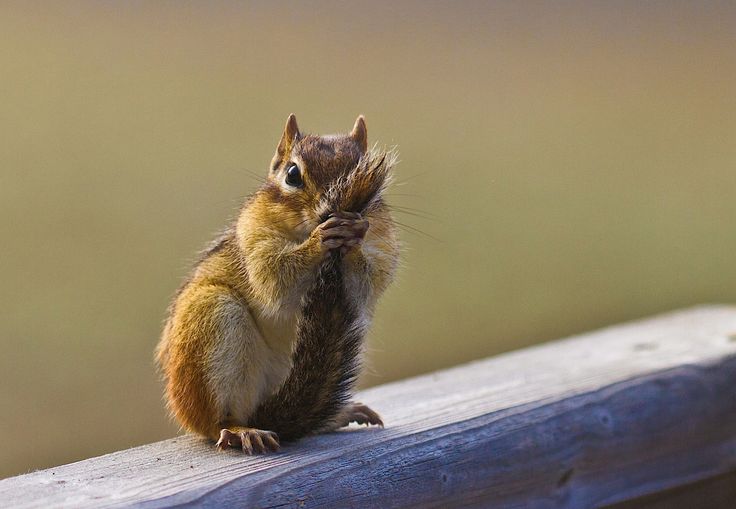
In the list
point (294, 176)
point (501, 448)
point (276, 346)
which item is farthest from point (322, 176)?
point (501, 448)

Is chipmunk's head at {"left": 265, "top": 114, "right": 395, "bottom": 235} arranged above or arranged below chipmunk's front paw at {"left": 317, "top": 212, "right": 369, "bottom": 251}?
above

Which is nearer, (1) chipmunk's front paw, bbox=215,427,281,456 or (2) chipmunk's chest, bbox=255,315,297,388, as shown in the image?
(1) chipmunk's front paw, bbox=215,427,281,456

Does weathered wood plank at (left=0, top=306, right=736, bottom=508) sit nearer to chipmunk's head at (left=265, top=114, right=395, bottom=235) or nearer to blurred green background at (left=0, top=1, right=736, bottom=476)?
chipmunk's head at (left=265, top=114, right=395, bottom=235)

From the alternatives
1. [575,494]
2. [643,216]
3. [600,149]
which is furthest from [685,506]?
[600,149]

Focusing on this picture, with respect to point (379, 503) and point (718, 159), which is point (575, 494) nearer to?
point (379, 503)

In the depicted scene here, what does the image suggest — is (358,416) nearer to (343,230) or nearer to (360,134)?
(343,230)

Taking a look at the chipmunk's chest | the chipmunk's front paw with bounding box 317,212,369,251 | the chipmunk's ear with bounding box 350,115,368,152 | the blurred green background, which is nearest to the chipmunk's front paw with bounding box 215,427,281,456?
the chipmunk's chest
